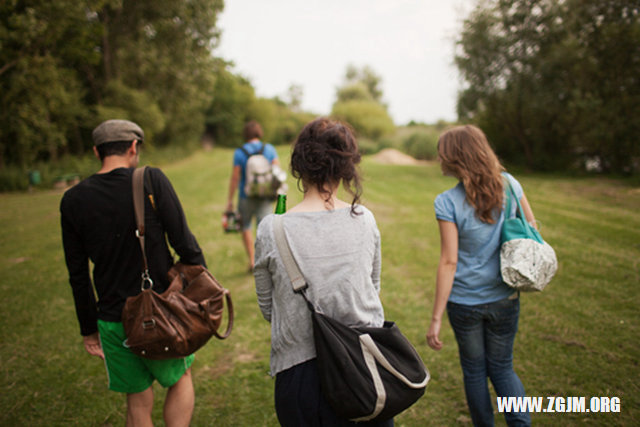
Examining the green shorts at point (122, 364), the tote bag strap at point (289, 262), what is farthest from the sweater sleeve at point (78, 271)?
the tote bag strap at point (289, 262)

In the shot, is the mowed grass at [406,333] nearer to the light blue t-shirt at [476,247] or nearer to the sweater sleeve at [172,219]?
the light blue t-shirt at [476,247]

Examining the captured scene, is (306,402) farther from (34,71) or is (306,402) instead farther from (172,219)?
(34,71)

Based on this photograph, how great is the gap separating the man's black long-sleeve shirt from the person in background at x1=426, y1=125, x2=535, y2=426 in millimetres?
1595

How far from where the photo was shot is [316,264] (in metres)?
1.58

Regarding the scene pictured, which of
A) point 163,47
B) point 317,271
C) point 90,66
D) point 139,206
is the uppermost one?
point 163,47

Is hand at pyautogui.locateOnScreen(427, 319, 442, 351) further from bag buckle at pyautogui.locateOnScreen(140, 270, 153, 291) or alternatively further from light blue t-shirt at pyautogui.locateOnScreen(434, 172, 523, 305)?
bag buckle at pyautogui.locateOnScreen(140, 270, 153, 291)

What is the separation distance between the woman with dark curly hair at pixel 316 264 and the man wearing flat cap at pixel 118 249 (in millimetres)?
807

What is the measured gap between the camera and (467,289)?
2.34m

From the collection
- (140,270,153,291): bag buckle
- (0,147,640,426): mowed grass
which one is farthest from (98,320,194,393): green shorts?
(0,147,640,426): mowed grass

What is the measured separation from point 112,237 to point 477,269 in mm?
2067

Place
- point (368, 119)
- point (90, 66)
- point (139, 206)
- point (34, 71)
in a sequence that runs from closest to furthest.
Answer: point (139, 206) < point (34, 71) < point (90, 66) < point (368, 119)

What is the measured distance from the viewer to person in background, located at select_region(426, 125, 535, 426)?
89.7 inches

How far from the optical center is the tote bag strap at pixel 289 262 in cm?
156

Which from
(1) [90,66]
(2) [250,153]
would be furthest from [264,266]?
(1) [90,66]
